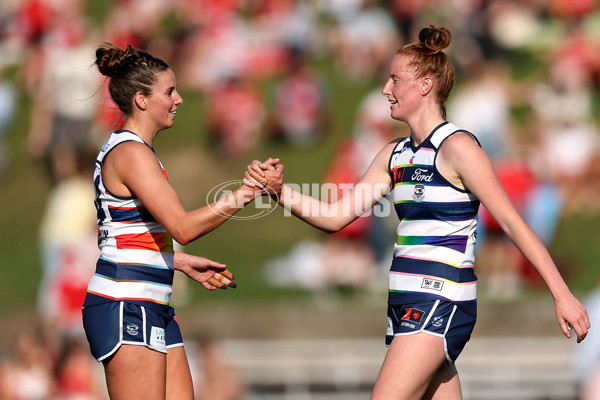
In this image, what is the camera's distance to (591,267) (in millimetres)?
10570

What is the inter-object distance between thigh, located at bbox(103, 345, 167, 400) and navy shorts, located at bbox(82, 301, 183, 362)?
0.11 ft

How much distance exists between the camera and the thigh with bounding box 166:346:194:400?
4008 mm

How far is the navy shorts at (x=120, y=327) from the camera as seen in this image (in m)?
3.80

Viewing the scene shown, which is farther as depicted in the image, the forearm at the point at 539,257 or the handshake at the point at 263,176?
the handshake at the point at 263,176

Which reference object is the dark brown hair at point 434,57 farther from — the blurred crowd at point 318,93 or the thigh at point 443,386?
the blurred crowd at point 318,93

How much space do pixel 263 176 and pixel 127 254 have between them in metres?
0.78

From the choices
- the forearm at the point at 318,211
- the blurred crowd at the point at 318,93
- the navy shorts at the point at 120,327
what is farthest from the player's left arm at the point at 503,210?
the blurred crowd at the point at 318,93

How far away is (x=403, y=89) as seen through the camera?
13.2ft

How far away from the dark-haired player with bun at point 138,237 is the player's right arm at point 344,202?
0.41 meters

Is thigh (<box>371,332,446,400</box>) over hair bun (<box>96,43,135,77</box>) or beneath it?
beneath

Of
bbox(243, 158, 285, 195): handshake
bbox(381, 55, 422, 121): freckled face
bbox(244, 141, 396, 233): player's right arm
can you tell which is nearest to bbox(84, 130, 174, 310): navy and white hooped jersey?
bbox(243, 158, 285, 195): handshake

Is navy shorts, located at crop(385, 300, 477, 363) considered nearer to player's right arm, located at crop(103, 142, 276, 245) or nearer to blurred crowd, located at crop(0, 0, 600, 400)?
player's right arm, located at crop(103, 142, 276, 245)

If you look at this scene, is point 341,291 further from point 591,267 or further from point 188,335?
point 591,267

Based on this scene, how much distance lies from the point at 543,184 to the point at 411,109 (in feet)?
22.3
